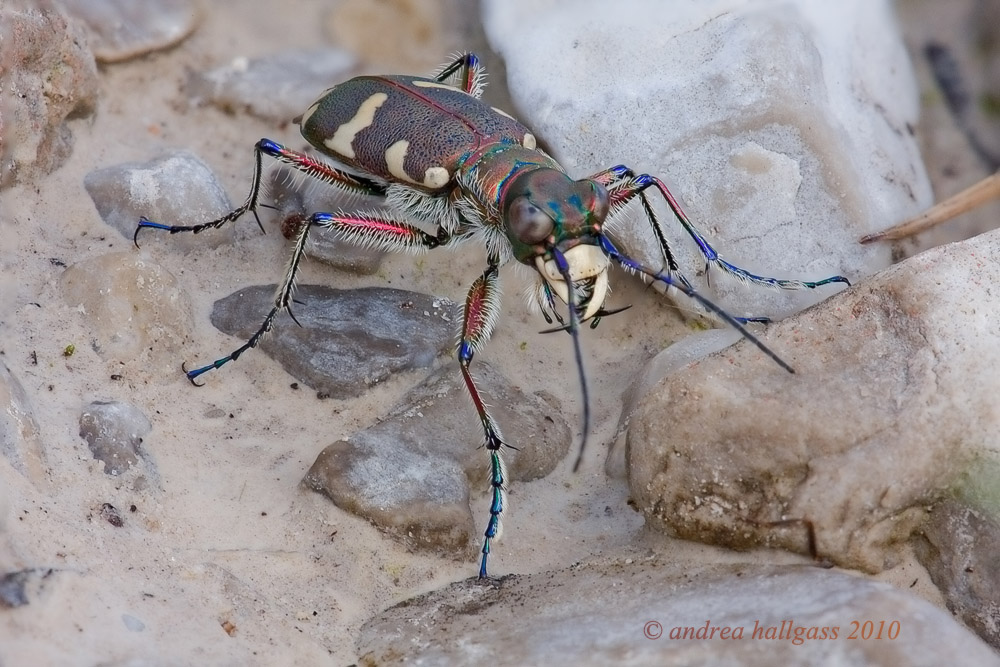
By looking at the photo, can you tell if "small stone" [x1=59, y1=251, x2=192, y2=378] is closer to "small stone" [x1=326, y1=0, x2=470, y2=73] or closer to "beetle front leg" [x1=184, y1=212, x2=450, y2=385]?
"beetle front leg" [x1=184, y1=212, x2=450, y2=385]

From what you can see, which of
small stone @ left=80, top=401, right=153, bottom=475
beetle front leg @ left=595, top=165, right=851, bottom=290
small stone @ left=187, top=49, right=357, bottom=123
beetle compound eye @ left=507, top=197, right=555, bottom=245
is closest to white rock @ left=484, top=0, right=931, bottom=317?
beetle front leg @ left=595, top=165, right=851, bottom=290

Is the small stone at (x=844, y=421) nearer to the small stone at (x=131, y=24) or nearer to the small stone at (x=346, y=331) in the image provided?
the small stone at (x=346, y=331)

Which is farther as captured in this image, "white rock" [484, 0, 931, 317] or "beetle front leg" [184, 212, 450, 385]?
"white rock" [484, 0, 931, 317]

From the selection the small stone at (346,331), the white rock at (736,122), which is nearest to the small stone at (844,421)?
the white rock at (736,122)

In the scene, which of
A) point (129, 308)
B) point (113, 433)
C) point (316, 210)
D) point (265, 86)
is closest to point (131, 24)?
point (265, 86)

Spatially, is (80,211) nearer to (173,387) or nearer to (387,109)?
(173,387)

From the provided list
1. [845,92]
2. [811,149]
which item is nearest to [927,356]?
[811,149]
